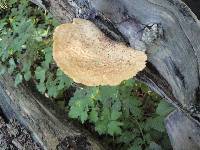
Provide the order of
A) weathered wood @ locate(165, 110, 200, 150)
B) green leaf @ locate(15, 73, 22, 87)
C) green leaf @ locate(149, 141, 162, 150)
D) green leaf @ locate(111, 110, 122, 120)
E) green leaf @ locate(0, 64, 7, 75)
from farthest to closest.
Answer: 1. green leaf @ locate(0, 64, 7, 75)
2. green leaf @ locate(15, 73, 22, 87)
3. green leaf @ locate(111, 110, 122, 120)
4. green leaf @ locate(149, 141, 162, 150)
5. weathered wood @ locate(165, 110, 200, 150)

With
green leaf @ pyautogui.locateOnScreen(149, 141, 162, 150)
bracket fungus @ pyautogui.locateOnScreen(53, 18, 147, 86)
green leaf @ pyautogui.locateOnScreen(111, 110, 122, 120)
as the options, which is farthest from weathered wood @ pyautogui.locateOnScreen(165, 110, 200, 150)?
green leaf @ pyautogui.locateOnScreen(111, 110, 122, 120)

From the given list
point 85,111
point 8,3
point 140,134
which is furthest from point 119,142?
point 8,3

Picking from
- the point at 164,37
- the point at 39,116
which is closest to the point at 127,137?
the point at 39,116

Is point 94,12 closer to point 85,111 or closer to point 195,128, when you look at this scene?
point 195,128

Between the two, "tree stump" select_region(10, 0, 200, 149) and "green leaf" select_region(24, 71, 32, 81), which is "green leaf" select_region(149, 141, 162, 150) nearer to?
"tree stump" select_region(10, 0, 200, 149)

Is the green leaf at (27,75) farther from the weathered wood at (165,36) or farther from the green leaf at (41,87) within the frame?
the weathered wood at (165,36)
